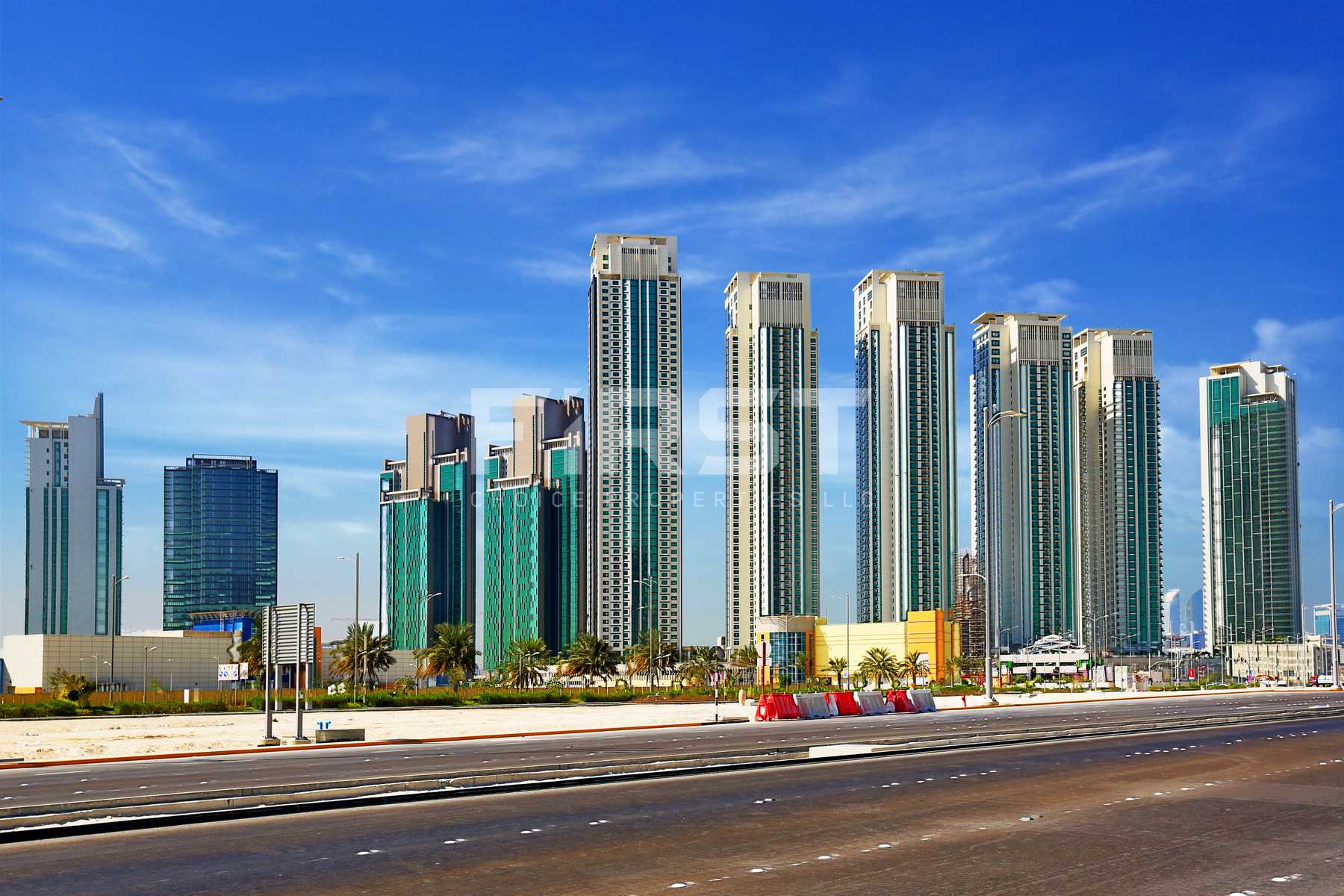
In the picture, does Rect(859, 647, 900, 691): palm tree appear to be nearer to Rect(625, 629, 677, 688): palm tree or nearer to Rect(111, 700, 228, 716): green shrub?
Rect(625, 629, 677, 688): palm tree

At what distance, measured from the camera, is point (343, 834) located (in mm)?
15289

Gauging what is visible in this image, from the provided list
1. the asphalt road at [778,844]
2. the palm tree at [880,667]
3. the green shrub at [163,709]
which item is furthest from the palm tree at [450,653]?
the asphalt road at [778,844]

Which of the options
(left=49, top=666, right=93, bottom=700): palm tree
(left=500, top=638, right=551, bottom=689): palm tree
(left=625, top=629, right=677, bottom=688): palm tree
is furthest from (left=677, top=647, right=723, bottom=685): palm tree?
(left=49, top=666, right=93, bottom=700): palm tree

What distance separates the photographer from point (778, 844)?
14500 millimetres

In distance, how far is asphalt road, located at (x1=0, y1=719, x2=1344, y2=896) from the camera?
12047 mm

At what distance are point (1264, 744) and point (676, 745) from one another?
13.9m

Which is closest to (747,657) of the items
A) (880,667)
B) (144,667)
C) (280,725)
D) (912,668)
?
(912,668)

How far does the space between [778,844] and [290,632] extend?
2395cm

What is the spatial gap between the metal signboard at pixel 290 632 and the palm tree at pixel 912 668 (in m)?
100.0

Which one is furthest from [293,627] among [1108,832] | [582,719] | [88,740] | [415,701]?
[415,701]

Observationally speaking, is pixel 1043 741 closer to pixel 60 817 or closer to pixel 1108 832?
pixel 1108 832

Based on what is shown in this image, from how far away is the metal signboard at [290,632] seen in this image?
1375 inches

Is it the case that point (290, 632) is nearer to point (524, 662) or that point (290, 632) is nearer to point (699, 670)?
point (524, 662)

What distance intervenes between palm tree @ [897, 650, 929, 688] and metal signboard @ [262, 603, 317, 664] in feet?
328
